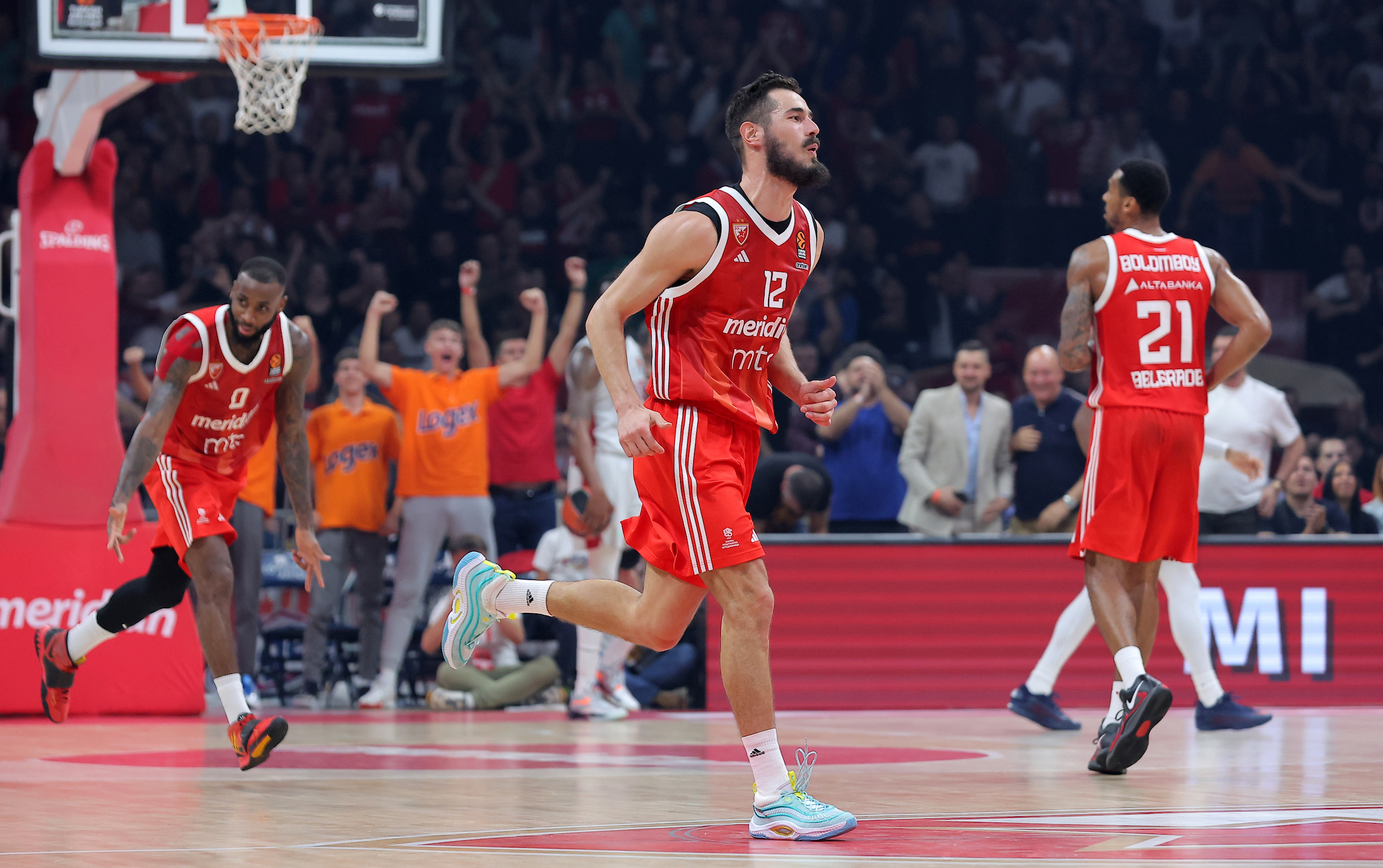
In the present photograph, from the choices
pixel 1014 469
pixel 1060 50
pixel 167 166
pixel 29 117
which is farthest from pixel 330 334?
pixel 1060 50

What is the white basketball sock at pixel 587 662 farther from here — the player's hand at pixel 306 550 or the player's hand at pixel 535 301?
the player's hand at pixel 306 550

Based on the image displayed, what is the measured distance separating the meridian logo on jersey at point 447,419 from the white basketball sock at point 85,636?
148 inches

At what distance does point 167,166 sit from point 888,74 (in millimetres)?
7444

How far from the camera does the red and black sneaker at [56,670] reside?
24.6ft

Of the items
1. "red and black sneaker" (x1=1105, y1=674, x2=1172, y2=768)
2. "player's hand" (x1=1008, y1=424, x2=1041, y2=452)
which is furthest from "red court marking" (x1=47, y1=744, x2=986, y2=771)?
"player's hand" (x1=1008, y1=424, x2=1041, y2=452)

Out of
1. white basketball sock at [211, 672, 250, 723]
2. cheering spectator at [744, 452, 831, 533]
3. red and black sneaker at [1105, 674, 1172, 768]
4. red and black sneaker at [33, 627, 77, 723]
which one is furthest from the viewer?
cheering spectator at [744, 452, 831, 533]

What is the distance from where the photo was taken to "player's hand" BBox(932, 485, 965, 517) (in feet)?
35.7

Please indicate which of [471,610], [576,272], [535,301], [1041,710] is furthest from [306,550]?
[576,272]

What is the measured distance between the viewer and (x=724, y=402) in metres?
5.01

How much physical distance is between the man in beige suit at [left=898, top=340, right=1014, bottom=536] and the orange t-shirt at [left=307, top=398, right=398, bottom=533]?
3439 mm

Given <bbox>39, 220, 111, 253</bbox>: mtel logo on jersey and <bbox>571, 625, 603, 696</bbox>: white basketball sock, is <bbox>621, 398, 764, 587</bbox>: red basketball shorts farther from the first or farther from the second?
<bbox>39, 220, 111, 253</bbox>: mtel logo on jersey

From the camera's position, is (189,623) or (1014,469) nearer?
(189,623)

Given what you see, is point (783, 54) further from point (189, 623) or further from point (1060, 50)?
point (189, 623)

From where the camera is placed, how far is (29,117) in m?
15.6
